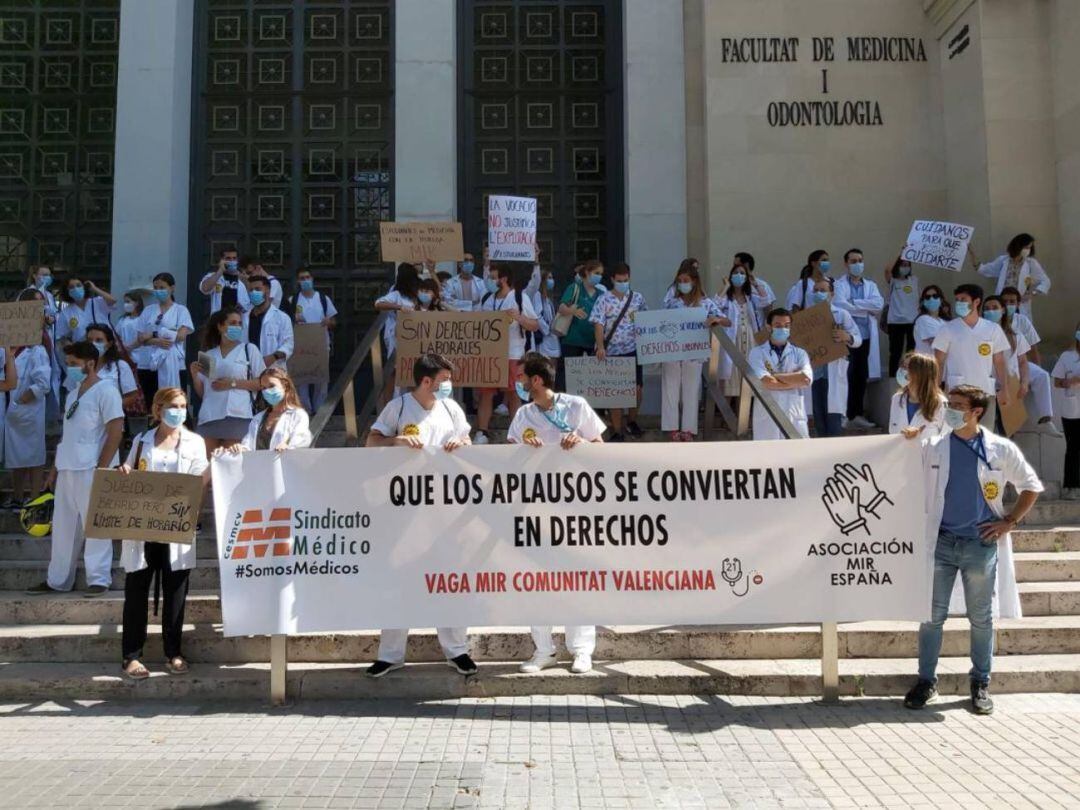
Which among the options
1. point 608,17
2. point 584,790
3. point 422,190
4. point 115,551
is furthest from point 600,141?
point 584,790

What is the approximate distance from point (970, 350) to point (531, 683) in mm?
5148

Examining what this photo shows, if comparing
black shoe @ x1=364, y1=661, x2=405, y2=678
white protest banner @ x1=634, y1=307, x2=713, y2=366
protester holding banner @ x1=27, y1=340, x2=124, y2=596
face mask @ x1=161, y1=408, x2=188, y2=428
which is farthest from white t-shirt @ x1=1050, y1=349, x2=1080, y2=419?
protester holding banner @ x1=27, y1=340, x2=124, y2=596

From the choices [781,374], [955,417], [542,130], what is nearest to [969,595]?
[955,417]

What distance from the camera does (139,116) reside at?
1284cm

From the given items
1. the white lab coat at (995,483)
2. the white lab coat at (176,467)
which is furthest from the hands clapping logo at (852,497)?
the white lab coat at (176,467)

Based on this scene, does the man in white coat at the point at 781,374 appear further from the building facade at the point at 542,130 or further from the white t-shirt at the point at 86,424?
the white t-shirt at the point at 86,424

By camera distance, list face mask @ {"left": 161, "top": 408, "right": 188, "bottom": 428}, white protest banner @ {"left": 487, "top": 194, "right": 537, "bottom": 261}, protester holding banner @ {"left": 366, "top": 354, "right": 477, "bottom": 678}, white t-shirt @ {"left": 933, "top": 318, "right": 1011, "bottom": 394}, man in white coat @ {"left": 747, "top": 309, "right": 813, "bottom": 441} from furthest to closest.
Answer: white protest banner @ {"left": 487, "top": 194, "right": 537, "bottom": 261} < white t-shirt @ {"left": 933, "top": 318, "right": 1011, "bottom": 394} < man in white coat @ {"left": 747, "top": 309, "right": 813, "bottom": 441} < face mask @ {"left": 161, "top": 408, "right": 188, "bottom": 428} < protester holding banner @ {"left": 366, "top": 354, "right": 477, "bottom": 678}

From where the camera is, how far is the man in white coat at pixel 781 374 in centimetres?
805

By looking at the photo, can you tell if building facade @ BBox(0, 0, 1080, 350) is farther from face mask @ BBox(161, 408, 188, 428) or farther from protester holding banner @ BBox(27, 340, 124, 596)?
face mask @ BBox(161, 408, 188, 428)

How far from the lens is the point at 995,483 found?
5.37m

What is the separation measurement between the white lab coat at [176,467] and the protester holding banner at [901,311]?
777 cm

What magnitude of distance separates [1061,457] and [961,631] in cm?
378

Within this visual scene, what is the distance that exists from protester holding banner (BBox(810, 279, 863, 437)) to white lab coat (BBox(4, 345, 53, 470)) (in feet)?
25.0

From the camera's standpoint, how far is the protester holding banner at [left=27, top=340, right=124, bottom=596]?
7148 millimetres
